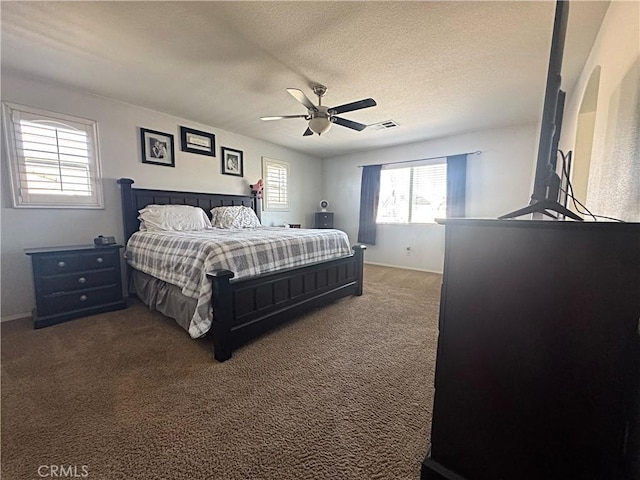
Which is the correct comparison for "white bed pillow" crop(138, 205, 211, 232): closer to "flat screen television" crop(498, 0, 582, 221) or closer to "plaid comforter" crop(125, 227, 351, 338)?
"plaid comforter" crop(125, 227, 351, 338)

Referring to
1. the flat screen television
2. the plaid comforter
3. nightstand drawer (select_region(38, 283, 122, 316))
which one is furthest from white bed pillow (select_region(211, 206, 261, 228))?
the flat screen television

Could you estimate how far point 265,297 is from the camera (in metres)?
2.23

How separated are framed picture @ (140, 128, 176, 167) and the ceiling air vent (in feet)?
9.60

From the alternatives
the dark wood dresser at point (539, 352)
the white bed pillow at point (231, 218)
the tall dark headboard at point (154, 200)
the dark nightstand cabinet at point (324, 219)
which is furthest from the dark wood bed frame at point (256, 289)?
the dark nightstand cabinet at point (324, 219)

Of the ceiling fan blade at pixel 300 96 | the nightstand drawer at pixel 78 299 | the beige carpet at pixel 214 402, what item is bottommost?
the beige carpet at pixel 214 402

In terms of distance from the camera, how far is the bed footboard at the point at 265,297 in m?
1.88

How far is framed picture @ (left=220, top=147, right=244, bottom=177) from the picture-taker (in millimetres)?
4301

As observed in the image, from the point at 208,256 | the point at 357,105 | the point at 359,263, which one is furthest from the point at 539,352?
the point at 359,263

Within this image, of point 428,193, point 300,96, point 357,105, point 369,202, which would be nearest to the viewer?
point 300,96

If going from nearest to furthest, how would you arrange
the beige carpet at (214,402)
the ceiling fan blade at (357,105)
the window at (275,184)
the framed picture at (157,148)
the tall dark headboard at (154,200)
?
the beige carpet at (214,402) → the ceiling fan blade at (357,105) → the tall dark headboard at (154,200) → the framed picture at (157,148) → the window at (275,184)

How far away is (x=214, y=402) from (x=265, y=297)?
0.88 metres

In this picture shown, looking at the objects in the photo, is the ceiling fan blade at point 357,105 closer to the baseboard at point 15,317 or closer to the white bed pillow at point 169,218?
the white bed pillow at point 169,218

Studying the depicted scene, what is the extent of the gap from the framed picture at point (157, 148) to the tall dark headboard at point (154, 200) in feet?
1.35

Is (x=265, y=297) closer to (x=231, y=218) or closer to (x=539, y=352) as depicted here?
(x=539, y=352)
